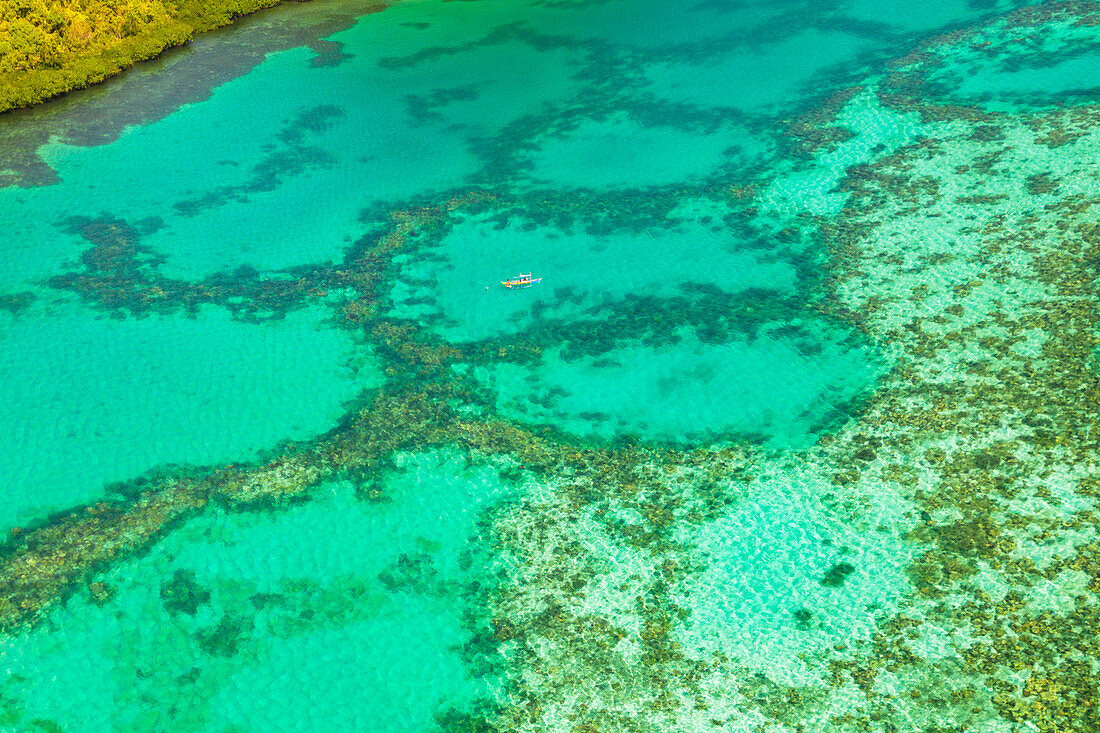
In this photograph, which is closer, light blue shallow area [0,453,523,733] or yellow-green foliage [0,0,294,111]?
light blue shallow area [0,453,523,733]

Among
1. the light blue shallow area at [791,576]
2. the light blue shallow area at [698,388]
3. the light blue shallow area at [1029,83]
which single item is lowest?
the light blue shallow area at [791,576]

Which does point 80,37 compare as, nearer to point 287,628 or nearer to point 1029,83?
point 287,628

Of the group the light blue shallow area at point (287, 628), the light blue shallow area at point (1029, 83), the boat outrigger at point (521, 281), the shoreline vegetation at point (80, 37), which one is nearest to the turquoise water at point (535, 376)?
the light blue shallow area at point (287, 628)

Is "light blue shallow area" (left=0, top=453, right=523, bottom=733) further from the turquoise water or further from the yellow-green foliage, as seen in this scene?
the yellow-green foliage

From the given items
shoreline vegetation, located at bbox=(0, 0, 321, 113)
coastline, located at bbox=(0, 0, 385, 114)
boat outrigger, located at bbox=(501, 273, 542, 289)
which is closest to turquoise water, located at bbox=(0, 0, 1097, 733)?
boat outrigger, located at bbox=(501, 273, 542, 289)

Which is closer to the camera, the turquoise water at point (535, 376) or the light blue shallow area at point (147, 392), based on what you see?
the turquoise water at point (535, 376)

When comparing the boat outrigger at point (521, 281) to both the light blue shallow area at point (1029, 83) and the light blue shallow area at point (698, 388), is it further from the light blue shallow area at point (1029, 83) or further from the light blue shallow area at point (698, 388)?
the light blue shallow area at point (1029, 83)
